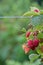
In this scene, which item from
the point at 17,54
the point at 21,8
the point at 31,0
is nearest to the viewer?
the point at 17,54

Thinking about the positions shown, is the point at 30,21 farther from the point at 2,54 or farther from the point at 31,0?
the point at 31,0

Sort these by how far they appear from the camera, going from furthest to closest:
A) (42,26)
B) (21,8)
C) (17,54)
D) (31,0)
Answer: (31,0)
(21,8)
(17,54)
(42,26)

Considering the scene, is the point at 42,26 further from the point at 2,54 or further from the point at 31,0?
the point at 31,0

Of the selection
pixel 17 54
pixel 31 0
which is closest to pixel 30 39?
pixel 17 54

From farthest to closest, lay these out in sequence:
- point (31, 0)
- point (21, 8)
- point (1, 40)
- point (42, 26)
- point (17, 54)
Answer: point (31, 0)
point (21, 8)
point (1, 40)
point (17, 54)
point (42, 26)

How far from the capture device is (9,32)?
3158 millimetres

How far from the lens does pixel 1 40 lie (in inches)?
127

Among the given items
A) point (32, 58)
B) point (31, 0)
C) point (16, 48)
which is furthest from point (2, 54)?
point (32, 58)

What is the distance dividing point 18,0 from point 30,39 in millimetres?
3165

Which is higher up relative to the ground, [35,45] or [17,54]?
[35,45]

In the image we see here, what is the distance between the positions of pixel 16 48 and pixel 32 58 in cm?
188

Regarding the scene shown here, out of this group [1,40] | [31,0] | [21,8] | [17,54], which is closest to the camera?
[17,54]

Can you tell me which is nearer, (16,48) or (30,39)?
(30,39)

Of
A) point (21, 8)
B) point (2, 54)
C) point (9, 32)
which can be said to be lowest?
point (2, 54)
